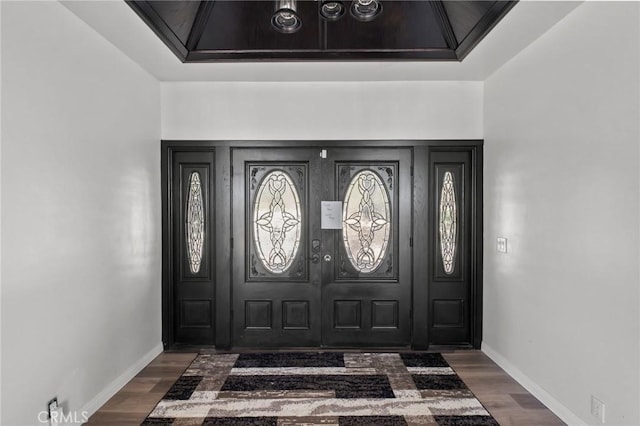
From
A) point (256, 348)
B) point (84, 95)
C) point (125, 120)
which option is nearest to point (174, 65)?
point (125, 120)

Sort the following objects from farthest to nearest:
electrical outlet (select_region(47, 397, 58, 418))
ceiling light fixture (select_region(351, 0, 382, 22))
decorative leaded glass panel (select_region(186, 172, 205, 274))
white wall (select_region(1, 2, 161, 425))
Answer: decorative leaded glass panel (select_region(186, 172, 205, 274)), ceiling light fixture (select_region(351, 0, 382, 22)), electrical outlet (select_region(47, 397, 58, 418)), white wall (select_region(1, 2, 161, 425))

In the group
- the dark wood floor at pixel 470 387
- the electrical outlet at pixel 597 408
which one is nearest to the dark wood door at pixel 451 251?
the dark wood floor at pixel 470 387

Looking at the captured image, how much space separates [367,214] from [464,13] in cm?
202

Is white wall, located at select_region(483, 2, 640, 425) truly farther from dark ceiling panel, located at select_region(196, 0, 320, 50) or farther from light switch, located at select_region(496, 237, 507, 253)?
dark ceiling panel, located at select_region(196, 0, 320, 50)

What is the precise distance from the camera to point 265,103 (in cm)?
427

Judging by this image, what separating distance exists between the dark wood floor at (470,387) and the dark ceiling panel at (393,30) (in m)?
2.87

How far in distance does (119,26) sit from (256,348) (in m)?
3.15

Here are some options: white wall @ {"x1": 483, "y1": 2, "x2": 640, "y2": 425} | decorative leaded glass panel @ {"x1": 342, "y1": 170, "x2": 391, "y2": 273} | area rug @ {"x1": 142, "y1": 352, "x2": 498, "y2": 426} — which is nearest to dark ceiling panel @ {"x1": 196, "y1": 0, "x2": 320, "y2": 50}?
decorative leaded glass panel @ {"x1": 342, "y1": 170, "x2": 391, "y2": 273}

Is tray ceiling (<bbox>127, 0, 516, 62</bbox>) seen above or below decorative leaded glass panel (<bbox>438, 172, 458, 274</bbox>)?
above

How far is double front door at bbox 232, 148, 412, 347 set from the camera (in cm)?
433

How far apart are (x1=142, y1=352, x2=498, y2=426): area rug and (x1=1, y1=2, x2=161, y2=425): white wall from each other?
0.67m

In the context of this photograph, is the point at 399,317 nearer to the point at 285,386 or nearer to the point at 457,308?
the point at 457,308

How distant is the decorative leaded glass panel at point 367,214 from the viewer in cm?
434

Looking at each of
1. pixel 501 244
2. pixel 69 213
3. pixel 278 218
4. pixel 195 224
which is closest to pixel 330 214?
pixel 278 218
